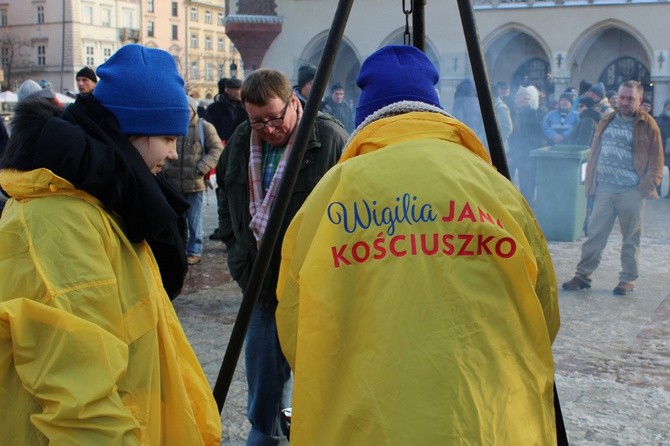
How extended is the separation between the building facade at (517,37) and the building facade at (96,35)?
5209 centimetres

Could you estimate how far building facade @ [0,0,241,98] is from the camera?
90.2 metres

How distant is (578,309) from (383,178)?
5806 mm

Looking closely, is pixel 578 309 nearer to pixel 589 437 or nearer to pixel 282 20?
pixel 589 437

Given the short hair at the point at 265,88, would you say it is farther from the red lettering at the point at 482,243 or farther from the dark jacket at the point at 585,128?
the dark jacket at the point at 585,128

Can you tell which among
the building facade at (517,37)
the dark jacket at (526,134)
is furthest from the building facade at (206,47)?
the dark jacket at (526,134)

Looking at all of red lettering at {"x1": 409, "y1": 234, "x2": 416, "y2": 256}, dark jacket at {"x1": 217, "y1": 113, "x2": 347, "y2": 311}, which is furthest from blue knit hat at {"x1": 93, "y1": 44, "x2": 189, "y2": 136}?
dark jacket at {"x1": 217, "y1": 113, "x2": 347, "y2": 311}

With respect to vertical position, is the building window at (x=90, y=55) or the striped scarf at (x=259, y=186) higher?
the building window at (x=90, y=55)

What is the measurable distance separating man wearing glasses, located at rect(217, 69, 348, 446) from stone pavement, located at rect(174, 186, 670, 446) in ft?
2.56

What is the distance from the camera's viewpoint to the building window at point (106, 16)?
9474 cm

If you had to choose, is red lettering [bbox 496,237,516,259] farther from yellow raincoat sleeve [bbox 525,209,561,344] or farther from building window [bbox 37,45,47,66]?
building window [bbox 37,45,47,66]

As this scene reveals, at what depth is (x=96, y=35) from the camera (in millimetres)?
92312

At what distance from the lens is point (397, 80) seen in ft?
7.79

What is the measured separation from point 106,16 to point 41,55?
794cm

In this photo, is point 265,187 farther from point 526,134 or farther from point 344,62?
point 344,62
